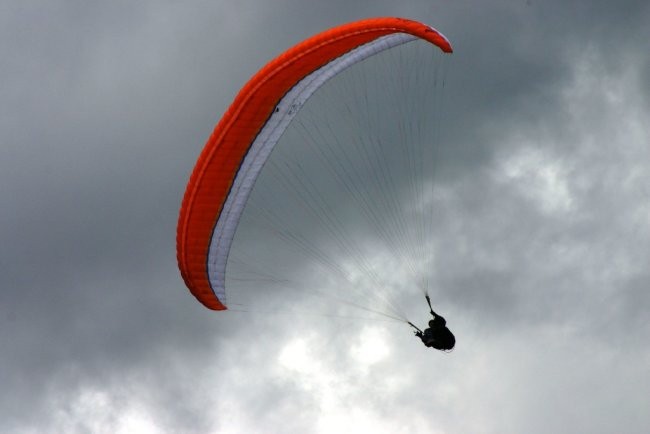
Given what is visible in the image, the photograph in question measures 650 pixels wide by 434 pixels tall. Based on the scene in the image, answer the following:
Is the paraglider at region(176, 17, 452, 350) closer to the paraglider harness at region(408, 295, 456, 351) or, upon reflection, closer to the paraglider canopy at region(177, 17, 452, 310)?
the paraglider canopy at region(177, 17, 452, 310)

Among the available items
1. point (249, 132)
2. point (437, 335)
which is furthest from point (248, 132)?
point (437, 335)

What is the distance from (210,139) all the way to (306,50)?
15.5 feet

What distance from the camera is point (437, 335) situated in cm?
3142

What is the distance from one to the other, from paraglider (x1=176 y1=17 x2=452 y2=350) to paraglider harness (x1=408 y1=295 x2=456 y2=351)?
801cm

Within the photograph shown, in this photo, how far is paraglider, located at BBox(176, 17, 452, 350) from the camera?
2947 centimetres

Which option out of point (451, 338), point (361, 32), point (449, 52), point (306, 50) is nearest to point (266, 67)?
point (306, 50)

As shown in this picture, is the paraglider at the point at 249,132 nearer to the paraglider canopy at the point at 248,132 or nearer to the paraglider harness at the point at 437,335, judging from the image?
the paraglider canopy at the point at 248,132

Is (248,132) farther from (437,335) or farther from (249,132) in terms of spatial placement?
(437,335)

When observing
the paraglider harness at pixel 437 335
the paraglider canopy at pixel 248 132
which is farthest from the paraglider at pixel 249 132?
the paraglider harness at pixel 437 335

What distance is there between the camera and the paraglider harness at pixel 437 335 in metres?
31.4

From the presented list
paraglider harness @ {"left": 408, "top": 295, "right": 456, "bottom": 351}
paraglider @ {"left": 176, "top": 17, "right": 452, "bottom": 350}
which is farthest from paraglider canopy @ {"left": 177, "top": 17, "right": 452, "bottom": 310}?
paraglider harness @ {"left": 408, "top": 295, "right": 456, "bottom": 351}

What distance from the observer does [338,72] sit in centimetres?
3209

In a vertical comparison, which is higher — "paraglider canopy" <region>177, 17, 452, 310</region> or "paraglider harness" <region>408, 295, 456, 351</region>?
"paraglider canopy" <region>177, 17, 452, 310</region>

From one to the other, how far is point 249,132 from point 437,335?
9.45 m
